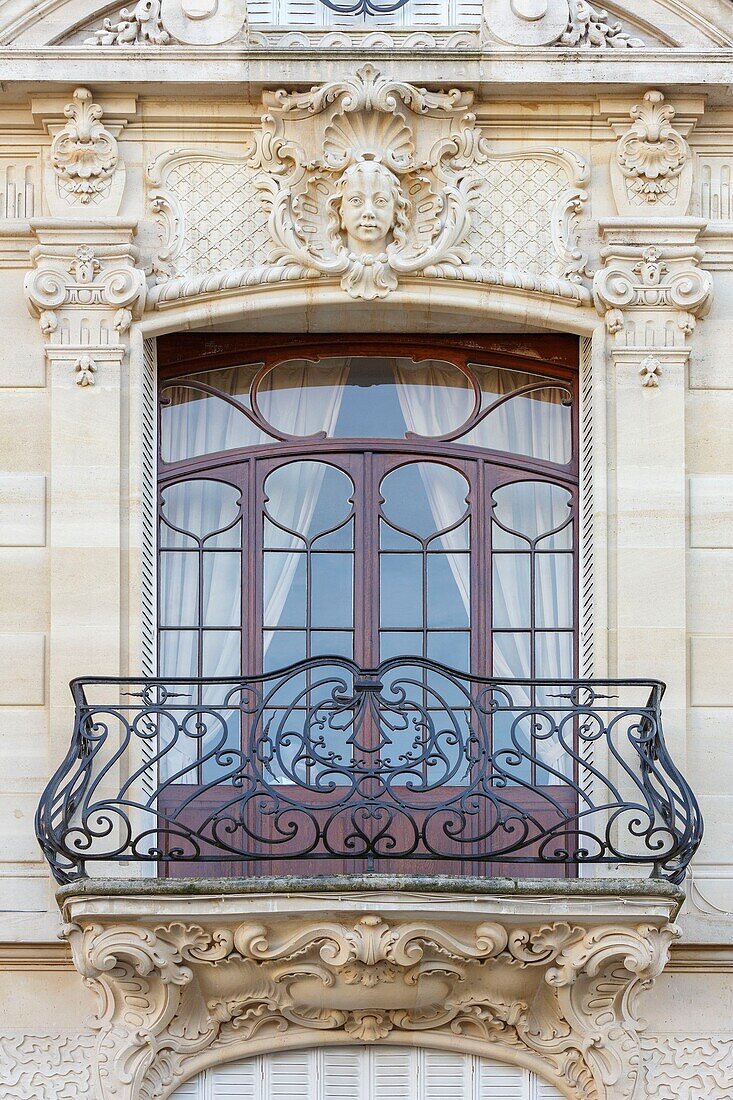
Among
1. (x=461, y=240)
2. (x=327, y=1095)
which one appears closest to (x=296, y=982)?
(x=327, y=1095)

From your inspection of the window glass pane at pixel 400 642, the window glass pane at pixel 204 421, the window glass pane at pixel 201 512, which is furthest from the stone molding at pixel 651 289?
the window glass pane at pixel 201 512

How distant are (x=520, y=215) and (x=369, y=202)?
0.82m

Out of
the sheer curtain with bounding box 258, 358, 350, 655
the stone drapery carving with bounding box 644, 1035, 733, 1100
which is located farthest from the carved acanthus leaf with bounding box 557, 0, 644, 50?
the stone drapery carving with bounding box 644, 1035, 733, 1100

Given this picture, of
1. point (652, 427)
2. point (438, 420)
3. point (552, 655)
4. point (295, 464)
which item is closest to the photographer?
point (652, 427)

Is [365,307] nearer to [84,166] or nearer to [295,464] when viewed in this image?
[295,464]

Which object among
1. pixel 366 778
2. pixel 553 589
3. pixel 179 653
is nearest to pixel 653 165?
pixel 553 589

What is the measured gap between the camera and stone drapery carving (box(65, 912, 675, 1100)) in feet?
37.2

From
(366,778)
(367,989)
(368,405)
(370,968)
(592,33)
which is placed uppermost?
(592,33)

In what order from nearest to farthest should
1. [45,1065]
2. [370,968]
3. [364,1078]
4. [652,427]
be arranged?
[370,968] → [45,1065] → [364,1078] → [652,427]

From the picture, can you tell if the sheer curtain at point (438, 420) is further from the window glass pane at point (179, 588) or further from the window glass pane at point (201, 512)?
the window glass pane at point (179, 588)

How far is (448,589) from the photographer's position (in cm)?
1272

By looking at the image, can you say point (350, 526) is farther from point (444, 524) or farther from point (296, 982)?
point (296, 982)

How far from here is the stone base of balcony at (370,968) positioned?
11.2 m

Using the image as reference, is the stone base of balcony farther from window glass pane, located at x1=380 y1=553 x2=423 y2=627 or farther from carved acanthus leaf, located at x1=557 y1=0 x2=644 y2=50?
carved acanthus leaf, located at x1=557 y1=0 x2=644 y2=50
